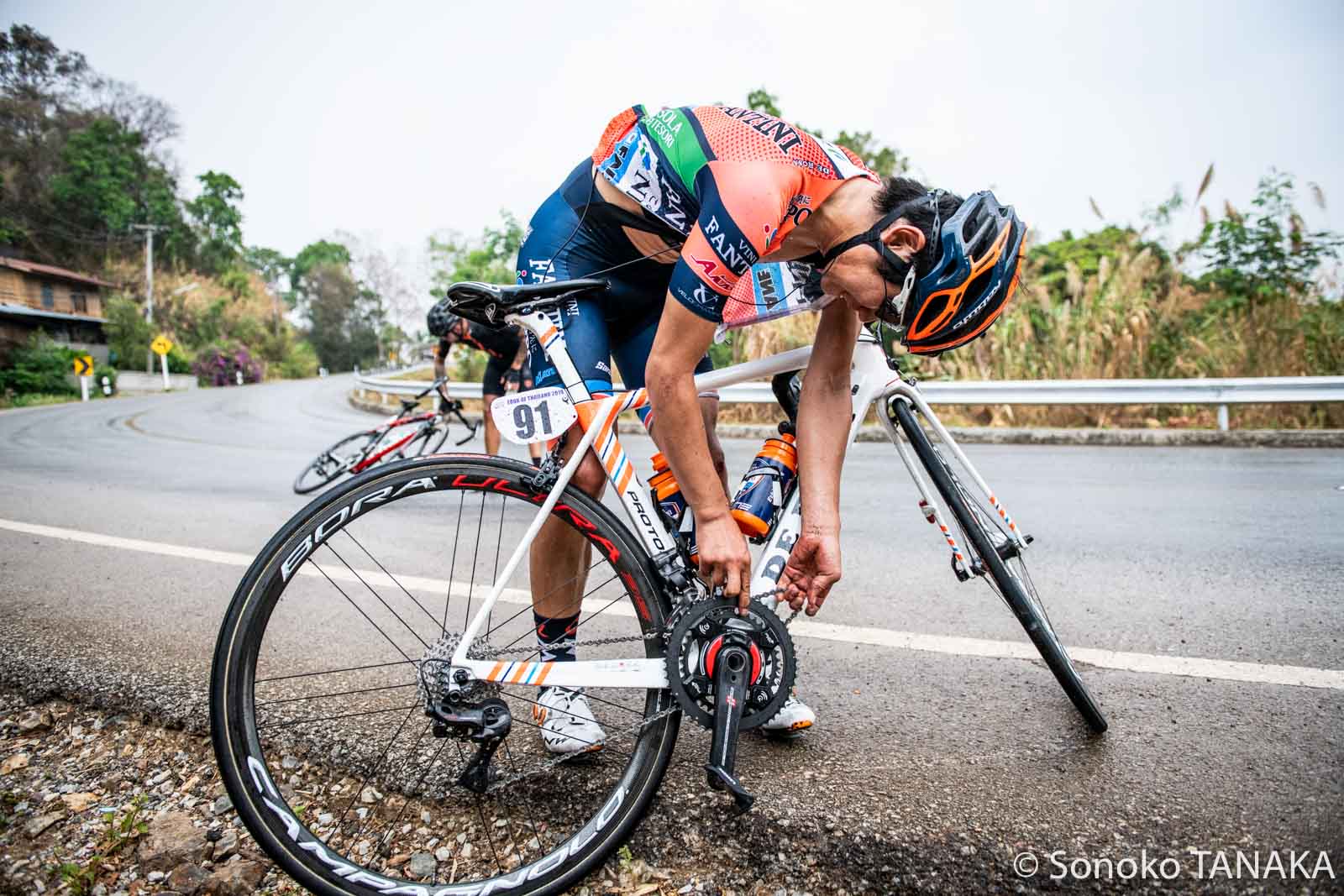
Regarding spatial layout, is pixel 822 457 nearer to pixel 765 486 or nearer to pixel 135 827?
pixel 765 486

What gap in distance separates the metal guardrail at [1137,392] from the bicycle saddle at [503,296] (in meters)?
4.77

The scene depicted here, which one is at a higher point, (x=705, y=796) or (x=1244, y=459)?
(x=1244, y=459)

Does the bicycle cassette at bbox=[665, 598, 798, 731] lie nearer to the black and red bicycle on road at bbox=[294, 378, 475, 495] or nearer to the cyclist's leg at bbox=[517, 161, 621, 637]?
the cyclist's leg at bbox=[517, 161, 621, 637]

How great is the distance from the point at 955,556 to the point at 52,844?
91.6 inches

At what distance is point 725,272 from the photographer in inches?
63.7

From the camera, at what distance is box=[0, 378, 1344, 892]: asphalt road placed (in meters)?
1.66

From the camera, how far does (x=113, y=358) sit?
4388cm

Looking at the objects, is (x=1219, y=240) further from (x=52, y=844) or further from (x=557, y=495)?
(x=52, y=844)

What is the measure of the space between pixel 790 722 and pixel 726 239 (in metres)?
1.34

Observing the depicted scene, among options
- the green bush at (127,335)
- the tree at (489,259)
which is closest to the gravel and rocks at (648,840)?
the tree at (489,259)

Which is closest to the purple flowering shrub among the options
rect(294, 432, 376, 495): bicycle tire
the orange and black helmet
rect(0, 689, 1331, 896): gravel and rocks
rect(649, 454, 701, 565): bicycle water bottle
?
rect(294, 432, 376, 495): bicycle tire

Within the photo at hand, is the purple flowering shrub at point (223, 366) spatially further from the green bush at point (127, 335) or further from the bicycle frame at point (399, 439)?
the bicycle frame at point (399, 439)

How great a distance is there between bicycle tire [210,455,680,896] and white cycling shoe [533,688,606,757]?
0.19 meters

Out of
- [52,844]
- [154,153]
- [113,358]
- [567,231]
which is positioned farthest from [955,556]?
[154,153]
